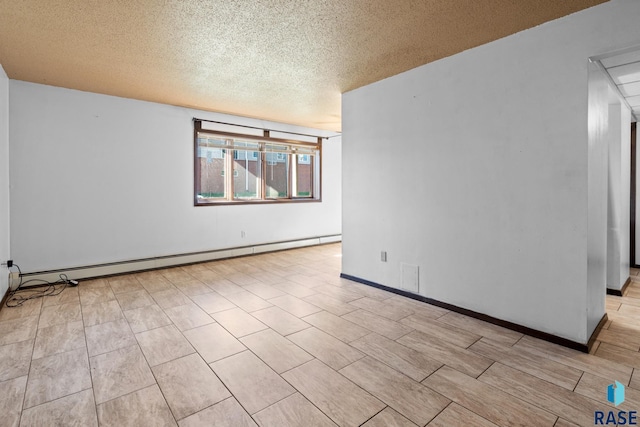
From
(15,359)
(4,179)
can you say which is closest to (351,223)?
(15,359)

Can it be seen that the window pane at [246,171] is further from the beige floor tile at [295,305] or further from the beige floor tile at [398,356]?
the beige floor tile at [398,356]

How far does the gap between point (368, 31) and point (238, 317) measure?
277 centimetres

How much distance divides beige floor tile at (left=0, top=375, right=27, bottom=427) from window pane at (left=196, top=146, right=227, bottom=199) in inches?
145

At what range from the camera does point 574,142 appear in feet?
7.61

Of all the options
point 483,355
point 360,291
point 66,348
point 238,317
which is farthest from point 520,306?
point 66,348

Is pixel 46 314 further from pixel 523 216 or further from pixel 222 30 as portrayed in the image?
pixel 523 216

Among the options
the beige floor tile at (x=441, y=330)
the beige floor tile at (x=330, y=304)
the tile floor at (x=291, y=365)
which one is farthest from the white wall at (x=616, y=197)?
the beige floor tile at (x=330, y=304)

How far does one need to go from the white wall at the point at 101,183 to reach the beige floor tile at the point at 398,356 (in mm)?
3709

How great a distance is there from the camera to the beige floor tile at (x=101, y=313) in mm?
A: 2944

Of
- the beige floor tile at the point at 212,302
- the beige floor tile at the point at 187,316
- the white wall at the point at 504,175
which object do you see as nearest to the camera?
the white wall at the point at 504,175

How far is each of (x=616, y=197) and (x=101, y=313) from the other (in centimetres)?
547

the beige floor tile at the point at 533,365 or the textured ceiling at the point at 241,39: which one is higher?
the textured ceiling at the point at 241,39

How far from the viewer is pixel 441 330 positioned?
2689 mm

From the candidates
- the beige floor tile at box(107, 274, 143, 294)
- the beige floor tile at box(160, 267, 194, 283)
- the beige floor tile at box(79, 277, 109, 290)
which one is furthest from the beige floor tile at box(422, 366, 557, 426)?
the beige floor tile at box(79, 277, 109, 290)
